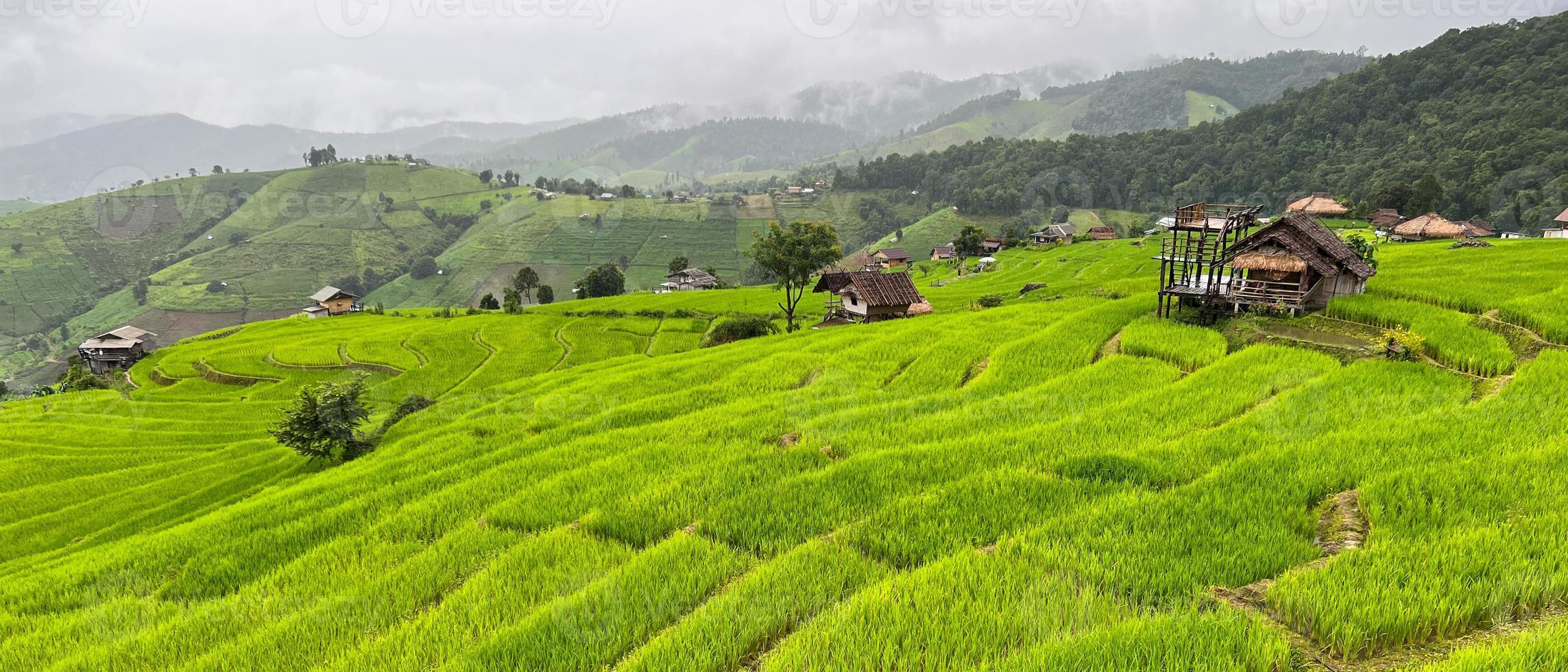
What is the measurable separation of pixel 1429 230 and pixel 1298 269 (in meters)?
60.6

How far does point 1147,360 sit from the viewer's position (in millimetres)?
15289

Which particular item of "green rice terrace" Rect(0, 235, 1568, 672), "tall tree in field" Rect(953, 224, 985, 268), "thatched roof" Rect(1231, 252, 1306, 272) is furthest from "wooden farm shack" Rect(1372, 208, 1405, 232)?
"thatched roof" Rect(1231, 252, 1306, 272)

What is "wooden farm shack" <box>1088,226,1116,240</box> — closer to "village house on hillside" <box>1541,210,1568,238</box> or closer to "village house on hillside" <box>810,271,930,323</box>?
"village house on hillside" <box>1541,210,1568,238</box>

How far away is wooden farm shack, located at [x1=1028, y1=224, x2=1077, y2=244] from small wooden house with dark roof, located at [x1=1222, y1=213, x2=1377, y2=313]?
81.3 metres

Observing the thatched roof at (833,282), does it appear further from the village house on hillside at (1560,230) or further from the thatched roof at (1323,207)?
the thatched roof at (1323,207)

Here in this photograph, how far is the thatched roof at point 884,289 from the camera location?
36875 millimetres

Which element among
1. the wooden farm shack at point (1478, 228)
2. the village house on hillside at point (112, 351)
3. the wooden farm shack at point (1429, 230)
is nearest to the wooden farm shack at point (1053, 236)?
the wooden farm shack at point (1429, 230)

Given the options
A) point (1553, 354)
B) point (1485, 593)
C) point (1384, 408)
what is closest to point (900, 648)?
point (1485, 593)

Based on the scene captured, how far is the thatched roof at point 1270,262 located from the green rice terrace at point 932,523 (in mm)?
1608

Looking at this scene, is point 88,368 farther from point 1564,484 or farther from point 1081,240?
point 1081,240

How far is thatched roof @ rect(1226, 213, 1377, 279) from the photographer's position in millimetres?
18641

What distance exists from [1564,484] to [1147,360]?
8573 mm

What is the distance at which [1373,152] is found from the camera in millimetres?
102312

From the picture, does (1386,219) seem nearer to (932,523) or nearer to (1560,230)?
(1560,230)
